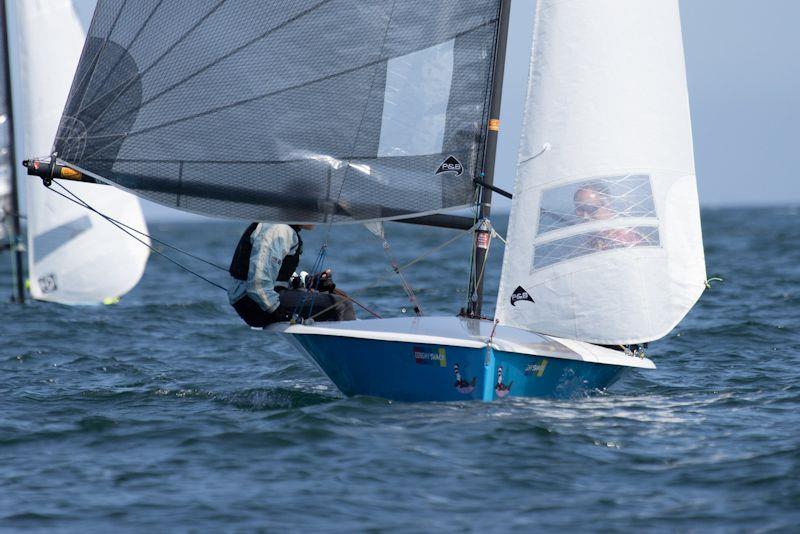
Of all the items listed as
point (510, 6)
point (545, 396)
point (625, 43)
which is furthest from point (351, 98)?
point (545, 396)

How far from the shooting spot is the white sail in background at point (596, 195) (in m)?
7.70

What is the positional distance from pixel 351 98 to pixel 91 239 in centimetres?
814

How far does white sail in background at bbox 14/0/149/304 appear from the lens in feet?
50.1

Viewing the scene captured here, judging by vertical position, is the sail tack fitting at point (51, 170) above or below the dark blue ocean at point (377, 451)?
above

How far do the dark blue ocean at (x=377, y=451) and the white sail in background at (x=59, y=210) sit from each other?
4.02m

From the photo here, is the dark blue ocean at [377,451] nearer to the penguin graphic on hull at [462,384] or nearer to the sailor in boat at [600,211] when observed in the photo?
the penguin graphic on hull at [462,384]

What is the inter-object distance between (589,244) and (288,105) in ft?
7.16

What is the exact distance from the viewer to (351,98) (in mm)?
8047

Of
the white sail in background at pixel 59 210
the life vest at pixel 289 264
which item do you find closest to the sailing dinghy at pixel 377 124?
the life vest at pixel 289 264

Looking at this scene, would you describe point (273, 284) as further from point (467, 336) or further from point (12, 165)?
point (12, 165)

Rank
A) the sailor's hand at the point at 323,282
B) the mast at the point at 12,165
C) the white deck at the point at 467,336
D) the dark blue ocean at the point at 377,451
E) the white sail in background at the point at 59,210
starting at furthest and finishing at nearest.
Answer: the mast at the point at 12,165 < the white sail in background at the point at 59,210 < the sailor's hand at the point at 323,282 < the white deck at the point at 467,336 < the dark blue ocean at the point at 377,451

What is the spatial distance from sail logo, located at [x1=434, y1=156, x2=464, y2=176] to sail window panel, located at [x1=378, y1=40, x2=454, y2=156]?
0.34 ft

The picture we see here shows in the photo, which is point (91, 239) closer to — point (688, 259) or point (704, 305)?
point (704, 305)

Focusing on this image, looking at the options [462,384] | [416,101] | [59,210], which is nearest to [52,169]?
[416,101]
